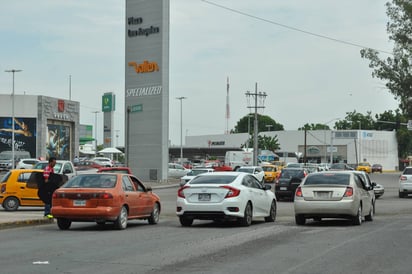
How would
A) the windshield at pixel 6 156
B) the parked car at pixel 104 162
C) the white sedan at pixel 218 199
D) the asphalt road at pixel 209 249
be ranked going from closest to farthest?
the asphalt road at pixel 209 249, the white sedan at pixel 218 199, the windshield at pixel 6 156, the parked car at pixel 104 162

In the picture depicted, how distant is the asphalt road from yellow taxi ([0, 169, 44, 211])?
7.08 m

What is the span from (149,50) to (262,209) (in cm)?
4106

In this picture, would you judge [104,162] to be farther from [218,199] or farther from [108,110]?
[108,110]

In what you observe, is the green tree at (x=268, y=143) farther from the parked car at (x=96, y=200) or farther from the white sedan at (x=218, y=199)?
the parked car at (x=96, y=200)

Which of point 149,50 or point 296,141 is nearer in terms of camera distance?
point 149,50

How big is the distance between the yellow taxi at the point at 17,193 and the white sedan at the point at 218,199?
30.1ft

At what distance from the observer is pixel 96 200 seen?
17.5 m

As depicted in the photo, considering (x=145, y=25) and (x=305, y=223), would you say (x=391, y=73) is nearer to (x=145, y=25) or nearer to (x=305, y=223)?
(x=145, y=25)

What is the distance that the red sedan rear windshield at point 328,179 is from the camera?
1972 centimetres

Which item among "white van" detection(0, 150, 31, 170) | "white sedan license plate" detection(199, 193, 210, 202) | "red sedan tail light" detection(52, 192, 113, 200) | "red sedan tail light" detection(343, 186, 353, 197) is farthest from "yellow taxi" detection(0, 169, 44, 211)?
"white van" detection(0, 150, 31, 170)

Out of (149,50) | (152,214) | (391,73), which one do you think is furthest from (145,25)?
(152,214)

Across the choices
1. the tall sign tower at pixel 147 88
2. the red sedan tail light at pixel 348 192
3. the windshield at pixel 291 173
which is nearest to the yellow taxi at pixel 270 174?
the tall sign tower at pixel 147 88

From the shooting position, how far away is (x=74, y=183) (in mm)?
18375

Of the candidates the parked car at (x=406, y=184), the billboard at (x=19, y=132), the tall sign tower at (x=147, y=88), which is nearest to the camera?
the parked car at (x=406, y=184)
